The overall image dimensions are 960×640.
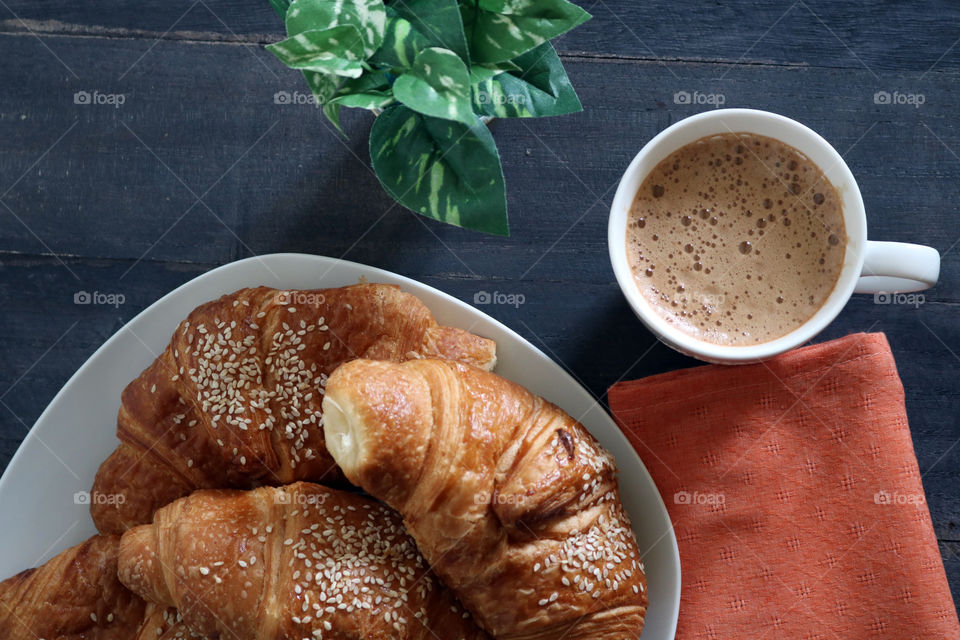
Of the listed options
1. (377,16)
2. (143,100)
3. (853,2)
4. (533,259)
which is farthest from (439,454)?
(853,2)

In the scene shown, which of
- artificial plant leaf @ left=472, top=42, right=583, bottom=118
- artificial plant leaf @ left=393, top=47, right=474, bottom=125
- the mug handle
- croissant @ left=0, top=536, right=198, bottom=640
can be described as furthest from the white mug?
croissant @ left=0, top=536, right=198, bottom=640

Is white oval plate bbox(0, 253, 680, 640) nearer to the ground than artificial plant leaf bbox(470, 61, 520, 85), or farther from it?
nearer to the ground

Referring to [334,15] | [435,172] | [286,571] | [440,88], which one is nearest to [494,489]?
[286,571]

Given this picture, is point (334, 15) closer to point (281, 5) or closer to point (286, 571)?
point (281, 5)

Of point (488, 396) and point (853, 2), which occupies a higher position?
point (853, 2)

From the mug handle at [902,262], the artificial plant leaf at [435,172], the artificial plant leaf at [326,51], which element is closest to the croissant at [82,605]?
the artificial plant leaf at [435,172]

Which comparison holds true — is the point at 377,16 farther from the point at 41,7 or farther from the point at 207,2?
the point at 41,7

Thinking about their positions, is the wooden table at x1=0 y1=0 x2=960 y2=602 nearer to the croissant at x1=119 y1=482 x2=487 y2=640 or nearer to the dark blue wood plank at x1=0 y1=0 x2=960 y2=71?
the dark blue wood plank at x1=0 y1=0 x2=960 y2=71
